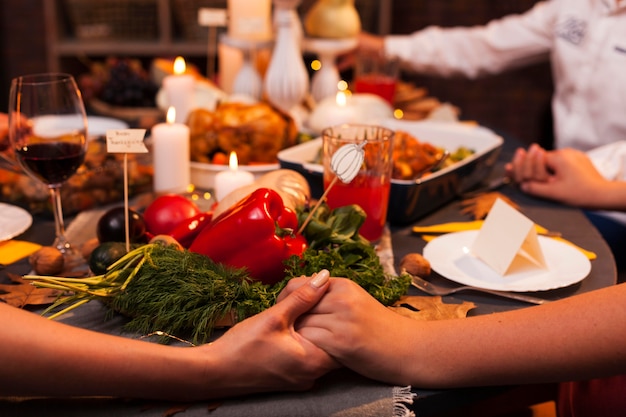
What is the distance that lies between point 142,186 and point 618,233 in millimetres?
1110

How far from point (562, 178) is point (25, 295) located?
3.69 ft

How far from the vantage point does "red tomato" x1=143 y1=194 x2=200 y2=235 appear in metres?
1.18

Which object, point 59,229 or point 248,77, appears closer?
point 59,229

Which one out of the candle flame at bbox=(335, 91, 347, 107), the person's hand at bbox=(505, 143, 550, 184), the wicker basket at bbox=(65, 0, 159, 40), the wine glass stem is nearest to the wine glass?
the wine glass stem

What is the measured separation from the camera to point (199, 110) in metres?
1.59

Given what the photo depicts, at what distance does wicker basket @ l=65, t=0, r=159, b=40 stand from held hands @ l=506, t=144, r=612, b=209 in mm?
2548

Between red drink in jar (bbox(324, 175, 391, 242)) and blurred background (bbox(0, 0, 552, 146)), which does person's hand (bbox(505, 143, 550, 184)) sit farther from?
blurred background (bbox(0, 0, 552, 146))

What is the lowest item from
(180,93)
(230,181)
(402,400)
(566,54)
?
(402,400)

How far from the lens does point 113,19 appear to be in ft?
11.6

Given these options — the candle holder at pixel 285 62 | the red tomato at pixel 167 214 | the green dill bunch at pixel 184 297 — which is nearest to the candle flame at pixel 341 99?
the candle holder at pixel 285 62

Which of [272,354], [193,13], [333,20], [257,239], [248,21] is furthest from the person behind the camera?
[193,13]

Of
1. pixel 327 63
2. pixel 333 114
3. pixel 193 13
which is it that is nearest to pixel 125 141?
pixel 333 114

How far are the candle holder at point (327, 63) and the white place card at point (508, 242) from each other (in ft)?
3.25

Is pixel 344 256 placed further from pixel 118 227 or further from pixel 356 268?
pixel 118 227
